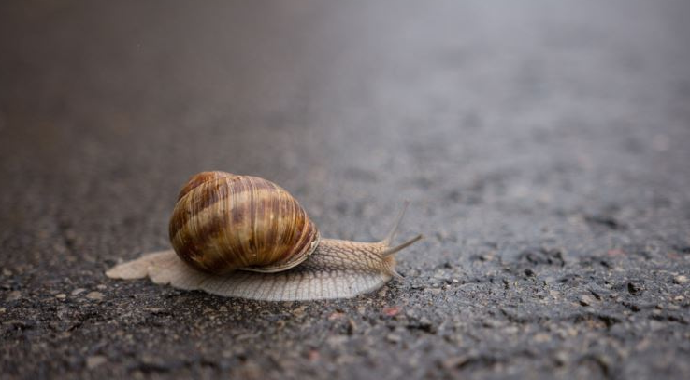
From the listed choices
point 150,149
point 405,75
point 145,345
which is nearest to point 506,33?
point 405,75

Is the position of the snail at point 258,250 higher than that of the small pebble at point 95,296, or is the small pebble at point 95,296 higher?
the snail at point 258,250

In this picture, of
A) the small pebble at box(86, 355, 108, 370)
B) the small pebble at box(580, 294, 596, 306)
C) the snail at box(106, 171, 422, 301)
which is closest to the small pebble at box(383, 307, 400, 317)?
the snail at box(106, 171, 422, 301)

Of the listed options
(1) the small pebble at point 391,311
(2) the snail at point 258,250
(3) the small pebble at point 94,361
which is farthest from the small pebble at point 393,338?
(3) the small pebble at point 94,361

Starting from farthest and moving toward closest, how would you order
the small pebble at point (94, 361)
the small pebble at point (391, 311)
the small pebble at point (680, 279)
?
the small pebble at point (680, 279)
the small pebble at point (391, 311)
the small pebble at point (94, 361)

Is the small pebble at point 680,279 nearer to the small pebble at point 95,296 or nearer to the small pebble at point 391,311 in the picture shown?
the small pebble at point 391,311

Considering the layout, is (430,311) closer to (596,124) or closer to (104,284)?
(104,284)

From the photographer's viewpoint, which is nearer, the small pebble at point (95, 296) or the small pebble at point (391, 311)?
the small pebble at point (391, 311)
